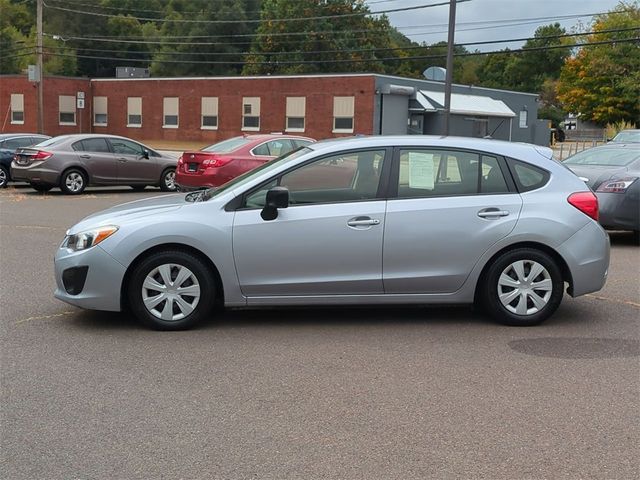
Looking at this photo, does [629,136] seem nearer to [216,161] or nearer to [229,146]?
[229,146]

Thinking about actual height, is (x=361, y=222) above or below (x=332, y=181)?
below

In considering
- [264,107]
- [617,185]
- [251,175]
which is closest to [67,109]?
[264,107]

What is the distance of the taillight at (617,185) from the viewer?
1112 cm

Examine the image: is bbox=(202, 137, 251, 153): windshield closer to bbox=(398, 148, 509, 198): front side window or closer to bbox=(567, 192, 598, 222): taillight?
bbox=(398, 148, 509, 198): front side window

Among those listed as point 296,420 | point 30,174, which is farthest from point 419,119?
point 296,420

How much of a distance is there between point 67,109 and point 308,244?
48.7 meters

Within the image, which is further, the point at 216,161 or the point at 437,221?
the point at 216,161

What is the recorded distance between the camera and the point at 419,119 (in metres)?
45.2

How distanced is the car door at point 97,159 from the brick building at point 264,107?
2348cm

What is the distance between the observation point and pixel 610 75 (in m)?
48.7

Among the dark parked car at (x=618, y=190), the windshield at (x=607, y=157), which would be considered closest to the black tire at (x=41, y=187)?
the windshield at (x=607, y=157)

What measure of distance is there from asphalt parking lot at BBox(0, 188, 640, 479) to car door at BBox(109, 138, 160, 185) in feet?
40.5

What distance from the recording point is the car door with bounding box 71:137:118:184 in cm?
1891

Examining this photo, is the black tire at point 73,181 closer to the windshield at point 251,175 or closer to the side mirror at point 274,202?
the windshield at point 251,175
